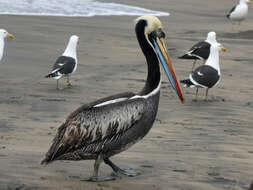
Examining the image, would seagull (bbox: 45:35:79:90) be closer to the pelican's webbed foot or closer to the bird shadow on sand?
the pelican's webbed foot

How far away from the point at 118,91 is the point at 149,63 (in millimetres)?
4785

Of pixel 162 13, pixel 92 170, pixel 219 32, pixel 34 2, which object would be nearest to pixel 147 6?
pixel 162 13

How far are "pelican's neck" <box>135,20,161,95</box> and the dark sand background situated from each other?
3.04 ft

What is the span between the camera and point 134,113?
6.21 metres

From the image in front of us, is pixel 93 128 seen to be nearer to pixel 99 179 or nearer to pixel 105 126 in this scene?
pixel 105 126

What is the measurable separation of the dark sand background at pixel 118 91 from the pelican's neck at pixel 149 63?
3.04ft

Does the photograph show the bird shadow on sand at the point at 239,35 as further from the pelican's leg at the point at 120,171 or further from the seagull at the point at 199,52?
the pelican's leg at the point at 120,171

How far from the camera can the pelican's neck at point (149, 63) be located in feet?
20.9

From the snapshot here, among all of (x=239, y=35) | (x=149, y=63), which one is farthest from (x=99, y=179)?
(x=239, y=35)

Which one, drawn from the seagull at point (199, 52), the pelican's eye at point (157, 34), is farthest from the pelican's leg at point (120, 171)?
the seagull at point (199, 52)

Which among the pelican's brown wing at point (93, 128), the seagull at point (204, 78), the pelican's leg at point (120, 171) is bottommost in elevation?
the pelican's leg at point (120, 171)

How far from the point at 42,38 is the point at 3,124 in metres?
8.09

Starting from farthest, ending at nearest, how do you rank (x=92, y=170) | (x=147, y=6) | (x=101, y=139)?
(x=147, y=6) → (x=92, y=170) → (x=101, y=139)

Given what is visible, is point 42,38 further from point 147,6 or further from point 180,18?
point 147,6
